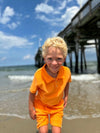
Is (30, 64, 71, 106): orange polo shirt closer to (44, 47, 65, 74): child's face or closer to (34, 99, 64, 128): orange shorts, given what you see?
(34, 99, 64, 128): orange shorts

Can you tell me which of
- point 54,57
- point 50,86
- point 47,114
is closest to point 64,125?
point 47,114

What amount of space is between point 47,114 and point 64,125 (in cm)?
74

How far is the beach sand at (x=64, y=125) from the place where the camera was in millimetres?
2275

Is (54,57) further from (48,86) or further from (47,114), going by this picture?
(47,114)

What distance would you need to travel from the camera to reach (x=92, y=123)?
245 centimetres

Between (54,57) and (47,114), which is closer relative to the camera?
(54,57)

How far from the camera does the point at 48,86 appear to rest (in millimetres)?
1857

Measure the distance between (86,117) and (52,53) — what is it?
5.70 ft

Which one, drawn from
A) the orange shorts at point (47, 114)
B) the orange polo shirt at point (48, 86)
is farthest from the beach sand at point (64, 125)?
the orange polo shirt at point (48, 86)

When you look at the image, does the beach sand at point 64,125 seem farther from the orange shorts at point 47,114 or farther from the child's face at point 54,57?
the child's face at point 54,57

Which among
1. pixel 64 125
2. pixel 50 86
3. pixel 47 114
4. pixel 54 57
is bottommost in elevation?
pixel 64 125

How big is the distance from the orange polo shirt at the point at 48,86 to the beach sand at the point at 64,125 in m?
0.74

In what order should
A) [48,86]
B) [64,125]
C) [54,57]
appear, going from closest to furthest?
[54,57] < [48,86] < [64,125]

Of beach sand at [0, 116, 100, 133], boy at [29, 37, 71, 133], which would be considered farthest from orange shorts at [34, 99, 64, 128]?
beach sand at [0, 116, 100, 133]
